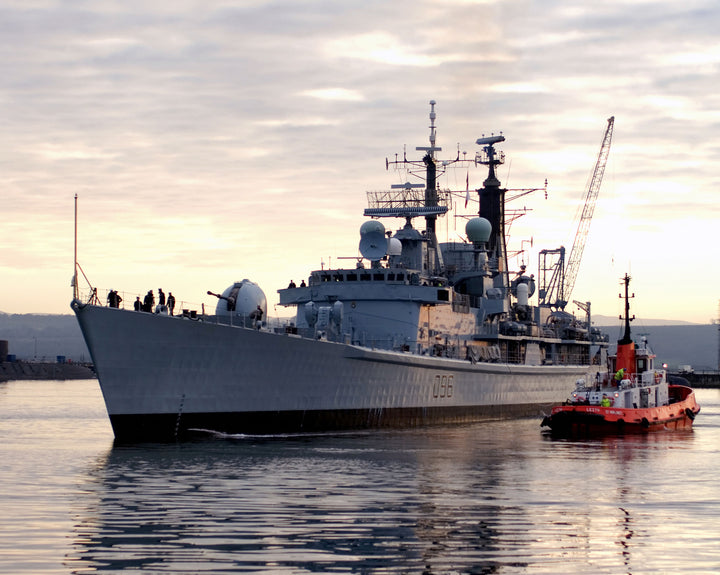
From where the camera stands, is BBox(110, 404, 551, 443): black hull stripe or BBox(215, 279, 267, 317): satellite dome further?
BBox(215, 279, 267, 317): satellite dome

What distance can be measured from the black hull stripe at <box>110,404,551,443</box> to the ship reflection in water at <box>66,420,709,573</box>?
1303 mm

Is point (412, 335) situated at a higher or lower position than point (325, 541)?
higher

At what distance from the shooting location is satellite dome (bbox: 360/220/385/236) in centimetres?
4284

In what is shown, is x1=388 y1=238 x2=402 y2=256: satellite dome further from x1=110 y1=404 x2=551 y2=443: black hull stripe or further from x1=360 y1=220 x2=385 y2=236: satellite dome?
x1=110 y1=404 x2=551 y2=443: black hull stripe

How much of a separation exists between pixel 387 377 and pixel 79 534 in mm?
23491

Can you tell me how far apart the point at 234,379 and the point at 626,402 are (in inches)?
683

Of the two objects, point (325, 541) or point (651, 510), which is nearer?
point (325, 541)

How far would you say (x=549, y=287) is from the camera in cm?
6731

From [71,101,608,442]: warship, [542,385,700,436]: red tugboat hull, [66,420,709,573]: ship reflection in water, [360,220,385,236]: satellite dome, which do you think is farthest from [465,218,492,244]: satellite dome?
[66,420,709,573]: ship reflection in water

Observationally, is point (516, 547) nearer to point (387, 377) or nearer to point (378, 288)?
point (387, 377)

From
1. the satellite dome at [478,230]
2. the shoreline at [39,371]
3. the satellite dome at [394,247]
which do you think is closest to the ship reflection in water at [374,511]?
the satellite dome at [394,247]

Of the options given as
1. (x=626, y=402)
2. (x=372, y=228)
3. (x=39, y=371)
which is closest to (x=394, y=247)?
(x=372, y=228)

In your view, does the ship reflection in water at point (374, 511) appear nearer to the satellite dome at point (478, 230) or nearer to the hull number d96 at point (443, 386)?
the hull number d96 at point (443, 386)

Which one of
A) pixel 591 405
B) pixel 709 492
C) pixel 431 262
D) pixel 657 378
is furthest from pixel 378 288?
pixel 709 492
